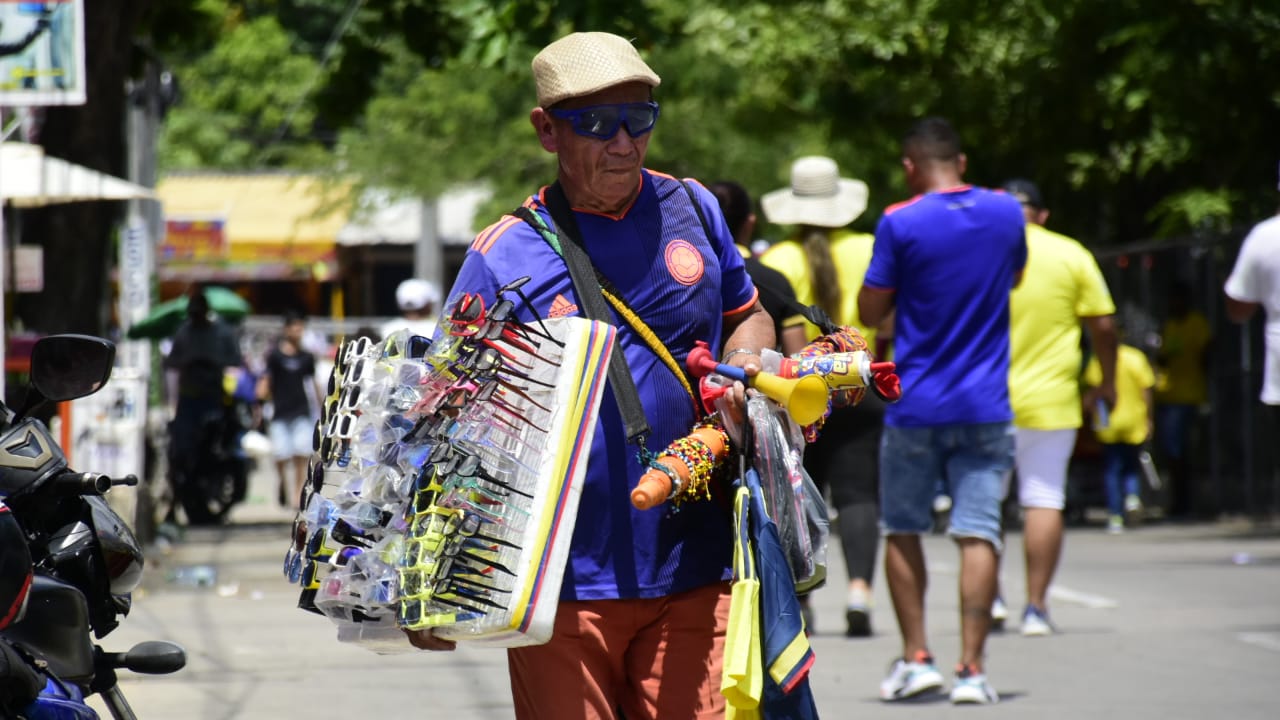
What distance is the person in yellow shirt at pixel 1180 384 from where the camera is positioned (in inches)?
622

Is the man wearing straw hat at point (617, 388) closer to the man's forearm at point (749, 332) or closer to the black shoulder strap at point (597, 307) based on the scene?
the black shoulder strap at point (597, 307)

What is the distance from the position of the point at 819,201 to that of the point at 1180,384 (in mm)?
8550

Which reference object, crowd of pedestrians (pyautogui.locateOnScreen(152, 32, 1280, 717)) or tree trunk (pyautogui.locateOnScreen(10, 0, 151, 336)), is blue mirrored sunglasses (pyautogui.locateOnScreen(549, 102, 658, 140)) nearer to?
crowd of pedestrians (pyautogui.locateOnScreen(152, 32, 1280, 717))

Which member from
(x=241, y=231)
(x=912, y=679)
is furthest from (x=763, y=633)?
(x=241, y=231)

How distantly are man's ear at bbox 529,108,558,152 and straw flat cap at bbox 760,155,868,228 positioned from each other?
4.47 metres

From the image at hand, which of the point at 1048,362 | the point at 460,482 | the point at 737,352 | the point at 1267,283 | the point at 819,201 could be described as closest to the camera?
the point at 460,482

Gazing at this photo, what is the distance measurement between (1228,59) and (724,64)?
34.9 ft

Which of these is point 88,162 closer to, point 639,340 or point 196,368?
point 196,368

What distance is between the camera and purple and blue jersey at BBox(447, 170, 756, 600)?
3584 millimetres

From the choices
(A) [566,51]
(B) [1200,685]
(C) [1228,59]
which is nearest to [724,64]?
(C) [1228,59]

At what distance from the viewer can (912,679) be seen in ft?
22.5

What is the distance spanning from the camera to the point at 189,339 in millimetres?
16094

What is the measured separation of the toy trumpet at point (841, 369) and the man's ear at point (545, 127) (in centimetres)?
61

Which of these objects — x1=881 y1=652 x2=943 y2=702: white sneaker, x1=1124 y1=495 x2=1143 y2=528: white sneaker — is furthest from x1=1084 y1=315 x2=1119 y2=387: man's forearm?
x1=1124 y1=495 x2=1143 y2=528: white sneaker
